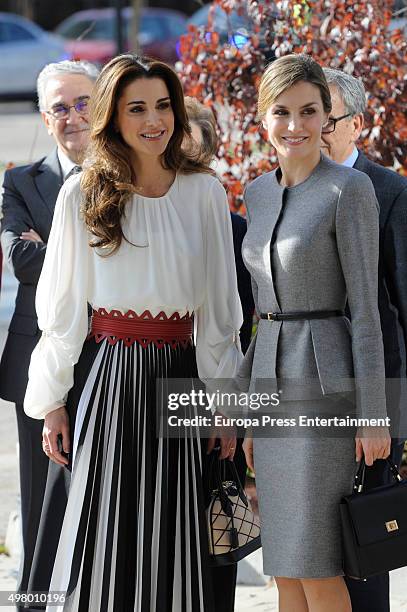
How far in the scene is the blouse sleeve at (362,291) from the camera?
10.6 feet

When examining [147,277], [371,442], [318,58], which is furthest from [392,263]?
[318,58]

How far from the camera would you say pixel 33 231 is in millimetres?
4512

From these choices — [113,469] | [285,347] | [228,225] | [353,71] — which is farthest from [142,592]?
[353,71]

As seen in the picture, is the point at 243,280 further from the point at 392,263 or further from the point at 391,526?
the point at 391,526

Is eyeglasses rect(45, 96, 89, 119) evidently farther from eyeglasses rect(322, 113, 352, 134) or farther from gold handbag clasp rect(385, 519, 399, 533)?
gold handbag clasp rect(385, 519, 399, 533)

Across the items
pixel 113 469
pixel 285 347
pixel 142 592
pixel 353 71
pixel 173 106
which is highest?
pixel 353 71

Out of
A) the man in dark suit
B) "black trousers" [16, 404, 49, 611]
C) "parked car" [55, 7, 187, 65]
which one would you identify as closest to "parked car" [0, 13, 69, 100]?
"parked car" [55, 7, 187, 65]

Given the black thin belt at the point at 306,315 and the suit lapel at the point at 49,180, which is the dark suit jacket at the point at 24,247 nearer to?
the suit lapel at the point at 49,180

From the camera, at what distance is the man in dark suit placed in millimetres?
3652

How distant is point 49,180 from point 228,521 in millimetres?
1674

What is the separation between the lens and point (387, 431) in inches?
129

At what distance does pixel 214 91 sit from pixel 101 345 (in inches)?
91.9

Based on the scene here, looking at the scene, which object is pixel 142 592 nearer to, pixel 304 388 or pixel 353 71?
pixel 304 388

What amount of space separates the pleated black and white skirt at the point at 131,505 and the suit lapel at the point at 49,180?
1090 millimetres
